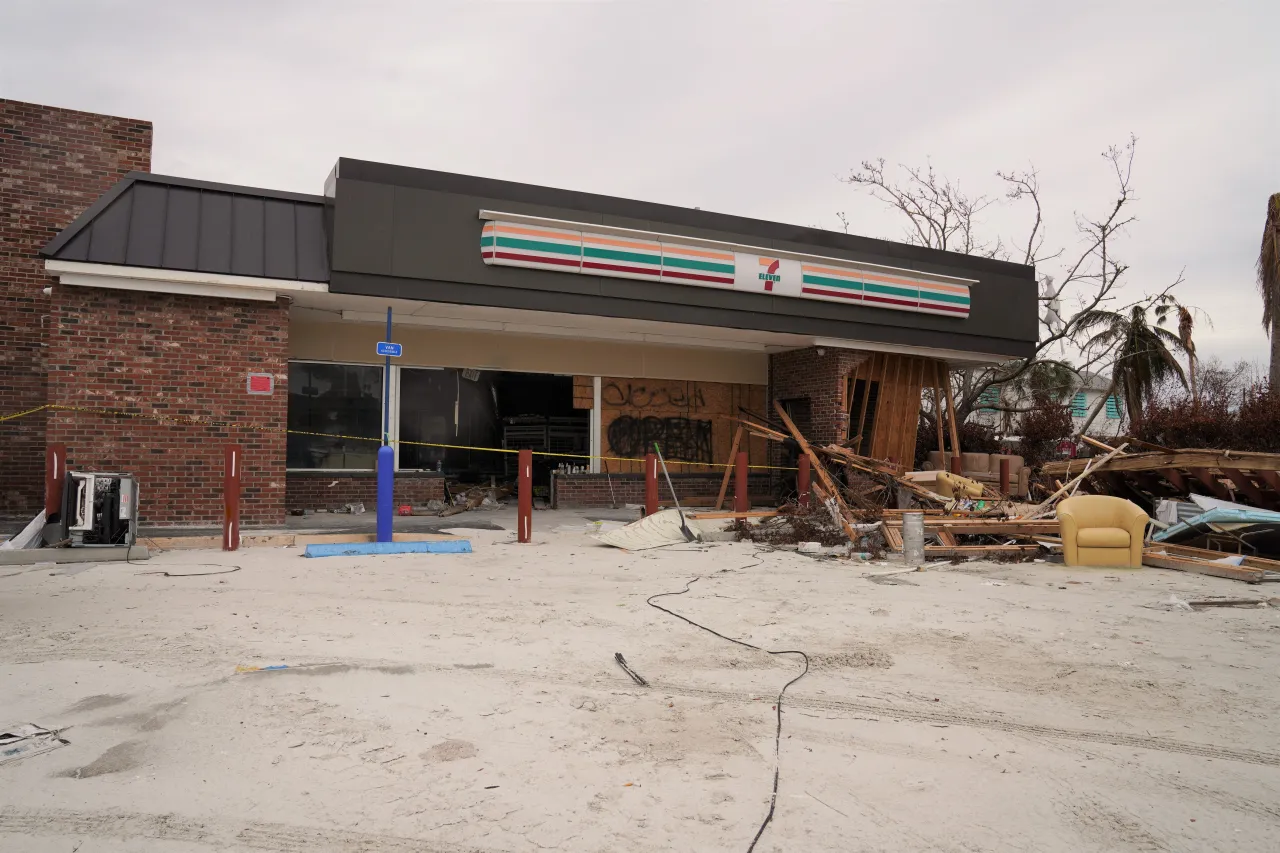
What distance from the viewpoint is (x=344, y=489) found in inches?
543

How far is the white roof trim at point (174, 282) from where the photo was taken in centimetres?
991

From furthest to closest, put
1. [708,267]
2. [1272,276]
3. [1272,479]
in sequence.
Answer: [1272,276] → [708,267] → [1272,479]

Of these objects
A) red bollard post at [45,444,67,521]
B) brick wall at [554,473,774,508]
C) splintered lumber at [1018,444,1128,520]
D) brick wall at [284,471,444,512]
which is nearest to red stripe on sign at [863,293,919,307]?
brick wall at [554,473,774,508]

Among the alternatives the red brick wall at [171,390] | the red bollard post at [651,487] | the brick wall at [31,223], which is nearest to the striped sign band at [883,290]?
the red bollard post at [651,487]

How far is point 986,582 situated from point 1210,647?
2571 millimetres

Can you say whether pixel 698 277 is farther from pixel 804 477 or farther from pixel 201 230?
pixel 201 230

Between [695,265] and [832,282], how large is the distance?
9.97 ft

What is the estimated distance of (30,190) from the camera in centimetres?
1226

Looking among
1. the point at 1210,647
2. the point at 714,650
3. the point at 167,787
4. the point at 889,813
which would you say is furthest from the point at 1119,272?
the point at 167,787

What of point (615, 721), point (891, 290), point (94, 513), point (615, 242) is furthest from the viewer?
point (891, 290)

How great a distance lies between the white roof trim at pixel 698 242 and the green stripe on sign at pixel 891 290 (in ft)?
0.97

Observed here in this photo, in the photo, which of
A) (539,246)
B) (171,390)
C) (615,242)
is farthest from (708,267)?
(171,390)

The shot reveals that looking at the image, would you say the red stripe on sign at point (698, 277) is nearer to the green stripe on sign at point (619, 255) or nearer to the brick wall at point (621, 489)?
the green stripe on sign at point (619, 255)

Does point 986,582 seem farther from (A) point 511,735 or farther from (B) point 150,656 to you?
(B) point 150,656
